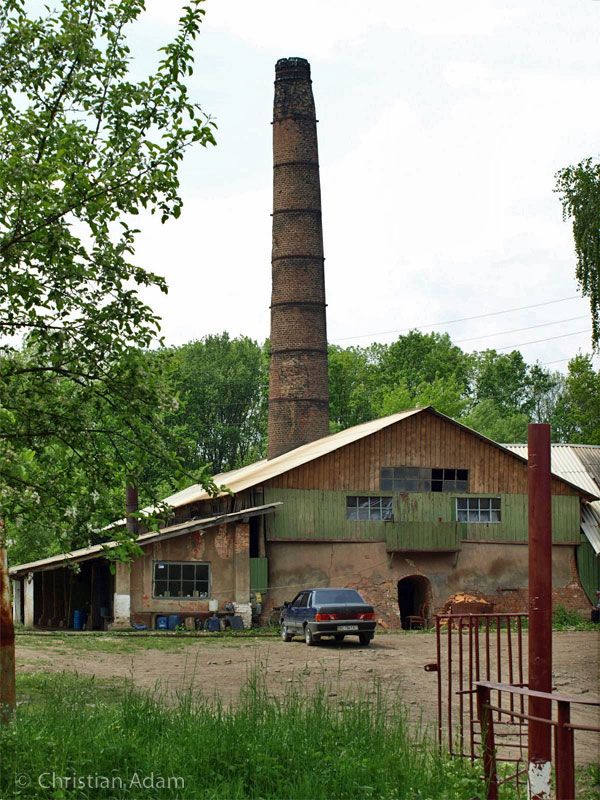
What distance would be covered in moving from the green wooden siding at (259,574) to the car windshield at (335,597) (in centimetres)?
623

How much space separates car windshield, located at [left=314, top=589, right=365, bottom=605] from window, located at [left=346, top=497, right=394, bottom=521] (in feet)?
25.3

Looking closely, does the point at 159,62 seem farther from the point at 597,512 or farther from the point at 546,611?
the point at 597,512

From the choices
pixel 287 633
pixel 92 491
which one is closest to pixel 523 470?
pixel 287 633

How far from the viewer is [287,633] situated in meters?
24.7

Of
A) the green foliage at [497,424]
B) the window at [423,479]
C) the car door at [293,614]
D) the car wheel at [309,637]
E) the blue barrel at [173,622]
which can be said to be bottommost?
the blue barrel at [173,622]

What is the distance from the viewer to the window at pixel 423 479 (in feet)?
105

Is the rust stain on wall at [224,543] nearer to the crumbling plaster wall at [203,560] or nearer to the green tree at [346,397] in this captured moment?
the crumbling plaster wall at [203,560]

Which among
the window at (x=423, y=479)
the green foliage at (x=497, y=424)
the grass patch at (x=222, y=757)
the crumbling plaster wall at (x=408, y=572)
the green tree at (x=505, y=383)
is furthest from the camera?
the green tree at (x=505, y=383)

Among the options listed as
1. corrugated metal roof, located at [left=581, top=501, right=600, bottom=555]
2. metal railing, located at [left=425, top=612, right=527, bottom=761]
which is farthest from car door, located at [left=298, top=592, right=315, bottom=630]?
corrugated metal roof, located at [left=581, top=501, right=600, bottom=555]

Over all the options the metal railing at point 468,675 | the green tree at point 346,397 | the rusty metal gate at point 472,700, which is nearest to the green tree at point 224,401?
the green tree at point 346,397

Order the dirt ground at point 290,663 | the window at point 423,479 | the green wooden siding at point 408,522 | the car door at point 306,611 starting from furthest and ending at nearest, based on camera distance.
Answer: the window at point 423,479
the green wooden siding at point 408,522
the car door at point 306,611
the dirt ground at point 290,663

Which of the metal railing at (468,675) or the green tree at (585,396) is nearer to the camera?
the metal railing at (468,675)

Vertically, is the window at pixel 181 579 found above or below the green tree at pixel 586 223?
below

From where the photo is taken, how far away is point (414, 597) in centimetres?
3322
